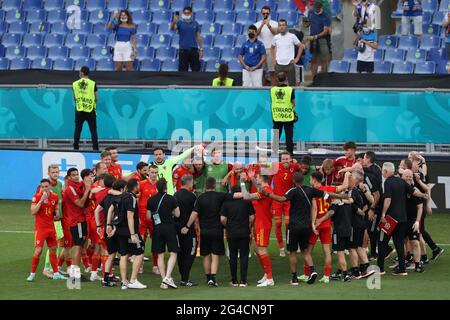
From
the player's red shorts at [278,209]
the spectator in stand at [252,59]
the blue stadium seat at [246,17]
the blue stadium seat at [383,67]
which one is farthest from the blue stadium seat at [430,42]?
the player's red shorts at [278,209]

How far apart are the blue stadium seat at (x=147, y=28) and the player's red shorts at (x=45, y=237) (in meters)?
13.6

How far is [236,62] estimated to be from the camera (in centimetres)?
3128

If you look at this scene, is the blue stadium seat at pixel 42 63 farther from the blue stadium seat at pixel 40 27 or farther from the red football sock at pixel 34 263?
the red football sock at pixel 34 263

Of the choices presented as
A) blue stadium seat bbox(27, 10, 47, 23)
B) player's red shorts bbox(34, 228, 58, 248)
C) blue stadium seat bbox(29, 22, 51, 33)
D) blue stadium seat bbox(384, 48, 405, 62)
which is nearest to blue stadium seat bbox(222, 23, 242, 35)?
blue stadium seat bbox(384, 48, 405, 62)

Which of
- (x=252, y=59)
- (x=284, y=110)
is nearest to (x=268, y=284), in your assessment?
(x=284, y=110)

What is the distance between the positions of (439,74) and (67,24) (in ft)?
36.8

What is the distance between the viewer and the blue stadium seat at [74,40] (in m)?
33.6

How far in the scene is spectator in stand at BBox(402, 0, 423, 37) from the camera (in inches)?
1204

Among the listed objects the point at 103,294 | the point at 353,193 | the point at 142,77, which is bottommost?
the point at 103,294

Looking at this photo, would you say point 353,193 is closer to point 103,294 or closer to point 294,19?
point 103,294

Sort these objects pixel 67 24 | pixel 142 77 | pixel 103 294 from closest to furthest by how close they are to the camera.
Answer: pixel 103 294 < pixel 142 77 < pixel 67 24

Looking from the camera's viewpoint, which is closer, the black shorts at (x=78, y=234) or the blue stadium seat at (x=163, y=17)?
the black shorts at (x=78, y=234)
